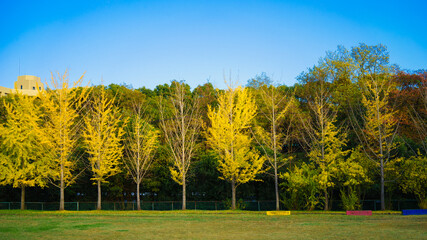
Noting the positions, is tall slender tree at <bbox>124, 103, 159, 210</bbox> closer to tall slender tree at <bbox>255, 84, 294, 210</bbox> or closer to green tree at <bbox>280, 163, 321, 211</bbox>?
tall slender tree at <bbox>255, 84, 294, 210</bbox>

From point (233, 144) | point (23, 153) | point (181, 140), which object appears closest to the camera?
point (233, 144)

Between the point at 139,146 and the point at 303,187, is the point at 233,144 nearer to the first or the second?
the point at 303,187

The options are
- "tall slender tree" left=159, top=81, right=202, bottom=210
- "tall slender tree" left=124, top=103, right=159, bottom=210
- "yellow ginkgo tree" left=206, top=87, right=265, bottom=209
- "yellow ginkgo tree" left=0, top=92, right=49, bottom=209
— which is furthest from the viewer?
"tall slender tree" left=124, top=103, right=159, bottom=210

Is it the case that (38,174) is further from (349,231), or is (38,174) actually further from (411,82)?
(411,82)

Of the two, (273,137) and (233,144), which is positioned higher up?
(273,137)

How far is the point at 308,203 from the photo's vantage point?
98.0 feet

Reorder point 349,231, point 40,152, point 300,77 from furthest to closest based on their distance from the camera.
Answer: point 300,77, point 40,152, point 349,231

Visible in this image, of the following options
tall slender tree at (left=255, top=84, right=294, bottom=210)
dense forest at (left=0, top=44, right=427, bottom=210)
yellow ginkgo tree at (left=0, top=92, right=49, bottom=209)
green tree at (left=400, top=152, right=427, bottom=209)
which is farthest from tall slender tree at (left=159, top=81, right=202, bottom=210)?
green tree at (left=400, top=152, right=427, bottom=209)

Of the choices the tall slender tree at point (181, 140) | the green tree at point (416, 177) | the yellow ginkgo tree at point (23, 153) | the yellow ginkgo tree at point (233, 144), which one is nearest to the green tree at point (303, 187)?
the yellow ginkgo tree at point (233, 144)

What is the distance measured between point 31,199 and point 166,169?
1577cm

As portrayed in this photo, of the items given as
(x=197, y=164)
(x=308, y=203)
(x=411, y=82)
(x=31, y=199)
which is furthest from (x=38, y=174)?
(x=411, y=82)

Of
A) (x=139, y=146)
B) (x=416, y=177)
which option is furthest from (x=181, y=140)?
(x=416, y=177)

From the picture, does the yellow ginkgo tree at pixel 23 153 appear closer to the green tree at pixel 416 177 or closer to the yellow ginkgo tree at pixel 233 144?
the yellow ginkgo tree at pixel 233 144

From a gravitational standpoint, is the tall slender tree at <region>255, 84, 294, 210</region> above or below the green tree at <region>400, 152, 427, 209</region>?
above
